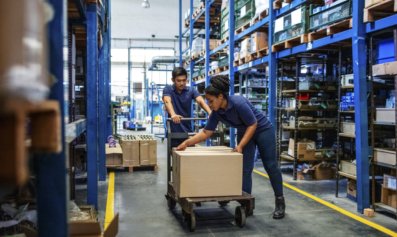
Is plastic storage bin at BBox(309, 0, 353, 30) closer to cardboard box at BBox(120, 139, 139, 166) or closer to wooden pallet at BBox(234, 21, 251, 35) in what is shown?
wooden pallet at BBox(234, 21, 251, 35)

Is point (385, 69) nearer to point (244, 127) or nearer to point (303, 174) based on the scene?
point (244, 127)

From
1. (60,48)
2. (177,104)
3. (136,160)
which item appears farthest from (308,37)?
(60,48)

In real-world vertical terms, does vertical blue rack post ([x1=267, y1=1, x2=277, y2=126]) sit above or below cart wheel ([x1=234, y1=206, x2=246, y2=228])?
above

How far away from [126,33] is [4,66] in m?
26.3

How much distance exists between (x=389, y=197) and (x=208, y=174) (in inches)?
108

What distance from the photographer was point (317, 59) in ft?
23.9

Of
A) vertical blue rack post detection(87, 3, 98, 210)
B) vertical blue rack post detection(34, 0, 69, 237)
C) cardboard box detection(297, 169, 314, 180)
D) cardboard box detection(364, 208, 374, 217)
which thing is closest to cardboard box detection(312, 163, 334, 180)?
cardboard box detection(297, 169, 314, 180)

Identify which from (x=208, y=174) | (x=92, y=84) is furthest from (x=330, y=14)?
(x=92, y=84)

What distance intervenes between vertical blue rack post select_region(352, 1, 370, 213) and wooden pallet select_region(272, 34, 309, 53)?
1298mm

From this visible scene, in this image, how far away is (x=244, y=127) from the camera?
14.0 feet

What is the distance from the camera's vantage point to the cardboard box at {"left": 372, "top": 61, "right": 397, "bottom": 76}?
161 inches

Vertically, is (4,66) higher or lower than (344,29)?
lower

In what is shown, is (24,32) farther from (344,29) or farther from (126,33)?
(126,33)

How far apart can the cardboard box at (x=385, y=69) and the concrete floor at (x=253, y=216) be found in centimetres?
193
